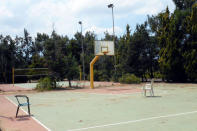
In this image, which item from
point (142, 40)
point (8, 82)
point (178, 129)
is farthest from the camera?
Result: point (8, 82)

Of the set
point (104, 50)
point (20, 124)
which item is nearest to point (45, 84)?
point (104, 50)

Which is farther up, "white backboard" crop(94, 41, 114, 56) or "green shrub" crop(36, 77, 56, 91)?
"white backboard" crop(94, 41, 114, 56)

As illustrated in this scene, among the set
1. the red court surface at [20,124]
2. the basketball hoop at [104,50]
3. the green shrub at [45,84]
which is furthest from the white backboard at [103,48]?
the red court surface at [20,124]

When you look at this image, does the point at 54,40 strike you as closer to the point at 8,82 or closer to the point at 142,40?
the point at 142,40

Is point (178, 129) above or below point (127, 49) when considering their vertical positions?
below

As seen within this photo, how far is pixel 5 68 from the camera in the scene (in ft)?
133

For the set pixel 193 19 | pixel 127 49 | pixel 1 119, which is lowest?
pixel 1 119

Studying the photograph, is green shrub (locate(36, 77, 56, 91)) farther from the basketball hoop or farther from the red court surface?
the red court surface

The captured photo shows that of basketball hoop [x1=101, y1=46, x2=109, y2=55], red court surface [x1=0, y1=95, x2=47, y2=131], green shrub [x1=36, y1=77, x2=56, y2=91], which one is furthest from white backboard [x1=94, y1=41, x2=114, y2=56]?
red court surface [x1=0, y1=95, x2=47, y2=131]

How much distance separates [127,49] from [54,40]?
40.4 feet

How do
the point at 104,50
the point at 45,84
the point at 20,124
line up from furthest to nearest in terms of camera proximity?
the point at 104,50 < the point at 45,84 < the point at 20,124

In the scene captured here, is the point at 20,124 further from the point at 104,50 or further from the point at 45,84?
the point at 104,50

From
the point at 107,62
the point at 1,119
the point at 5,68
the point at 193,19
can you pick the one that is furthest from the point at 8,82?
the point at 1,119

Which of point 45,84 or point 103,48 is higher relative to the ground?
point 103,48
